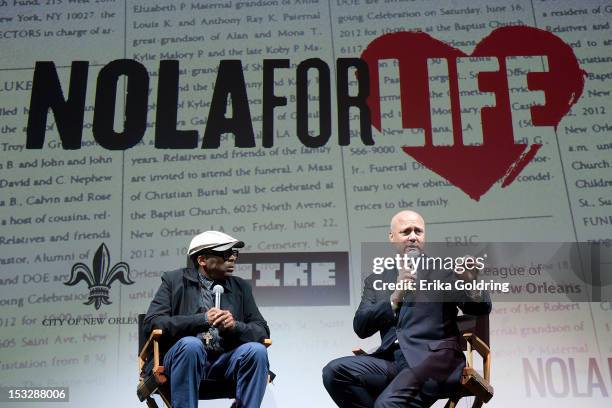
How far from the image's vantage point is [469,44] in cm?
444

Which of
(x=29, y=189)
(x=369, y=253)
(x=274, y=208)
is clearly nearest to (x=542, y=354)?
(x=369, y=253)

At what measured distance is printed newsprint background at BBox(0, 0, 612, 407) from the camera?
153 inches

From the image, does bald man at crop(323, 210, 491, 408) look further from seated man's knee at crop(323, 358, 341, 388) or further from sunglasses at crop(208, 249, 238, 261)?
sunglasses at crop(208, 249, 238, 261)

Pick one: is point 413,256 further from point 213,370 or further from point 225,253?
point 213,370

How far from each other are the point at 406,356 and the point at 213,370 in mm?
779

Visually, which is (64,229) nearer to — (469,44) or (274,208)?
(274,208)

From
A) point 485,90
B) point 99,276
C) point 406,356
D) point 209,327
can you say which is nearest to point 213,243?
point 209,327

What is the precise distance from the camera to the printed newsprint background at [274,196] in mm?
3879

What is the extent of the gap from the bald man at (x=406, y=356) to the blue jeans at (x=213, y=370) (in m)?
0.27

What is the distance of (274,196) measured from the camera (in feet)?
13.7

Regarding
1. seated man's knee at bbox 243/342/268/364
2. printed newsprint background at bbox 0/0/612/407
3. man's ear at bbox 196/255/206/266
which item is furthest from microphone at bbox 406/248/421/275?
printed newsprint background at bbox 0/0/612/407

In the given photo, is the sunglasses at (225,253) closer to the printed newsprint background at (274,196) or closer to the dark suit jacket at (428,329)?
the dark suit jacket at (428,329)

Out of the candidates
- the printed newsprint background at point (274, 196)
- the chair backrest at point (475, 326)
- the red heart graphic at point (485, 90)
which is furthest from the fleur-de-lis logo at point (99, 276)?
the chair backrest at point (475, 326)

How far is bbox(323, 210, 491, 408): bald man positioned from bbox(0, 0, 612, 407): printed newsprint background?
0.94 meters
